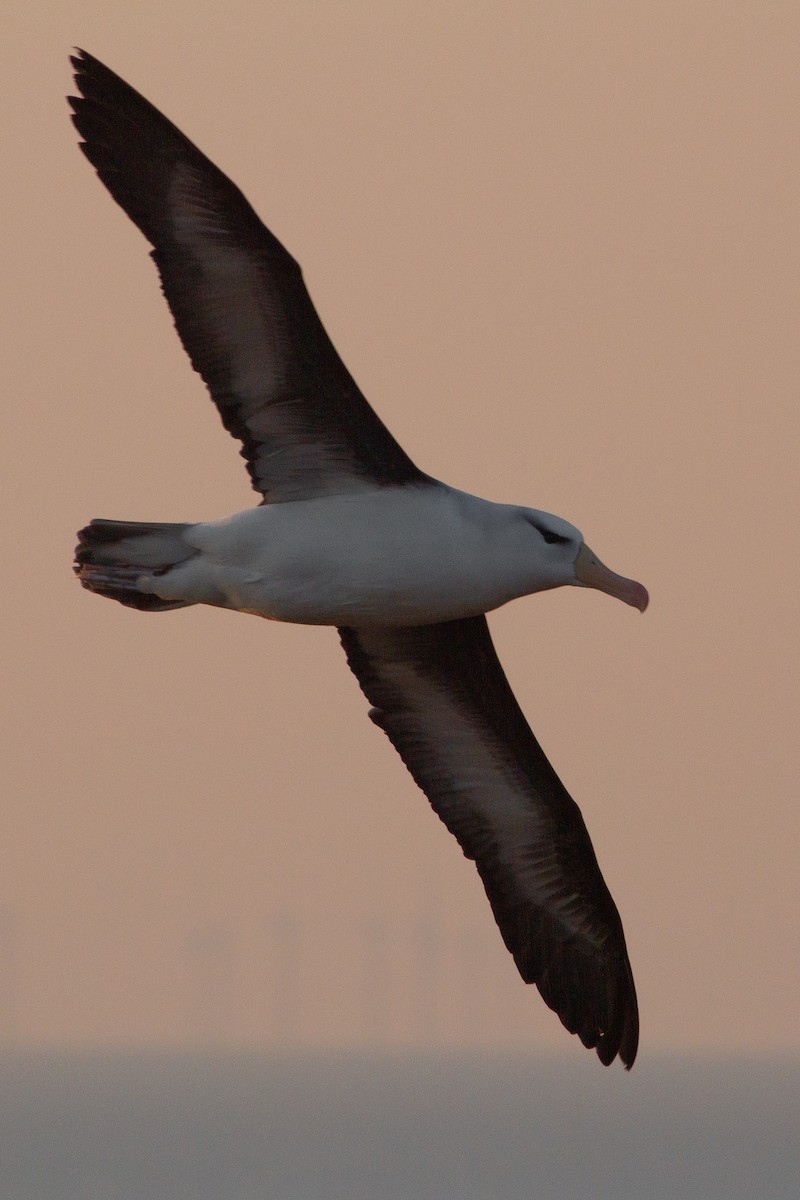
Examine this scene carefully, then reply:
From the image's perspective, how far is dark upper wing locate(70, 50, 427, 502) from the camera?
12.4 meters

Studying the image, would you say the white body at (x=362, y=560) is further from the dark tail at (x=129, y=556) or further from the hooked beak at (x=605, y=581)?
the hooked beak at (x=605, y=581)

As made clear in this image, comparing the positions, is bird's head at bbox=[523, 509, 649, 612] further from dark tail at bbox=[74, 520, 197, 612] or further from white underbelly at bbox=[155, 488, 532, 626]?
dark tail at bbox=[74, 520, 197, 612]

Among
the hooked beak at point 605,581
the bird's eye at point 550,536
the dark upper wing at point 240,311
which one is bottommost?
the hooked beak at point 605,581

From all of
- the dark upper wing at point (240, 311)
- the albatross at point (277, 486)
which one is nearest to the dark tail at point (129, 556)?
the albatross at point (277, 486)

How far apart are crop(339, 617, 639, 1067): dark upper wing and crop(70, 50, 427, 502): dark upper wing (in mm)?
1821

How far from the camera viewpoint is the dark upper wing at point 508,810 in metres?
14.8

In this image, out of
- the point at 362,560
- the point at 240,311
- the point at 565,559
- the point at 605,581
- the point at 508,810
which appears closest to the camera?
the point at 240,311

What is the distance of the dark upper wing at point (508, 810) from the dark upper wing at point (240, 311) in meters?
1.82

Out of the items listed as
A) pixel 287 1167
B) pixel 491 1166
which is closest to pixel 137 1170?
pixel 287 1167

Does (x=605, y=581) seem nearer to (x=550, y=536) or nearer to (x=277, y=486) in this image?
(x=550, y=536)

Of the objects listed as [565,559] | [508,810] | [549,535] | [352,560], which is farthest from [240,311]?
[508,810]

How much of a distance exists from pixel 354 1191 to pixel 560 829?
464ft

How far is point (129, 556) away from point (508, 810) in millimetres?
3316

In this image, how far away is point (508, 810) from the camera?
50.3 feet
